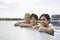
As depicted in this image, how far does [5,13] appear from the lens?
398 centimetres

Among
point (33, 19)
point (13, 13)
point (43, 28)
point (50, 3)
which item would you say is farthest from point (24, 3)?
point (43, 28)

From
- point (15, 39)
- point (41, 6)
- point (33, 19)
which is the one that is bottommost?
point (15, 39)

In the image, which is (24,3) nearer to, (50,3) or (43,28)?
(50,3)

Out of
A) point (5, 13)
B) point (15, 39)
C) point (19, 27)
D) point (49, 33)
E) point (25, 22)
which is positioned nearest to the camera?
point (15, 39)

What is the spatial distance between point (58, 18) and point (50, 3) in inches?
16.7

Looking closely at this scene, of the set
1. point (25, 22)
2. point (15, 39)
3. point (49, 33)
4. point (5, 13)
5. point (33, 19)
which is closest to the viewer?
point (15, 39)

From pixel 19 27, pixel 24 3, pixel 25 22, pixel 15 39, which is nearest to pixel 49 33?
pixel 15 39

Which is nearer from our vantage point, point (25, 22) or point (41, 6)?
point (25, 22)

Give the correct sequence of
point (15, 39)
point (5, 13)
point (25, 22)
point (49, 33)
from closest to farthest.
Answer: point (15, 39), point (49, 33), point (25, 22), point (5, 13)

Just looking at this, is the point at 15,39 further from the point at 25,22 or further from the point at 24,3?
the point at 24,3

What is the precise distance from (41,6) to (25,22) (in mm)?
903

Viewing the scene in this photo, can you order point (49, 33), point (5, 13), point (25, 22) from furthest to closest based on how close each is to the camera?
point (5, 13) → point (25, 22) → point (49, 33)

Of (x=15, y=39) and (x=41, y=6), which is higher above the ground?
(x=41, y=6)

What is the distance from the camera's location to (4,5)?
409cm
